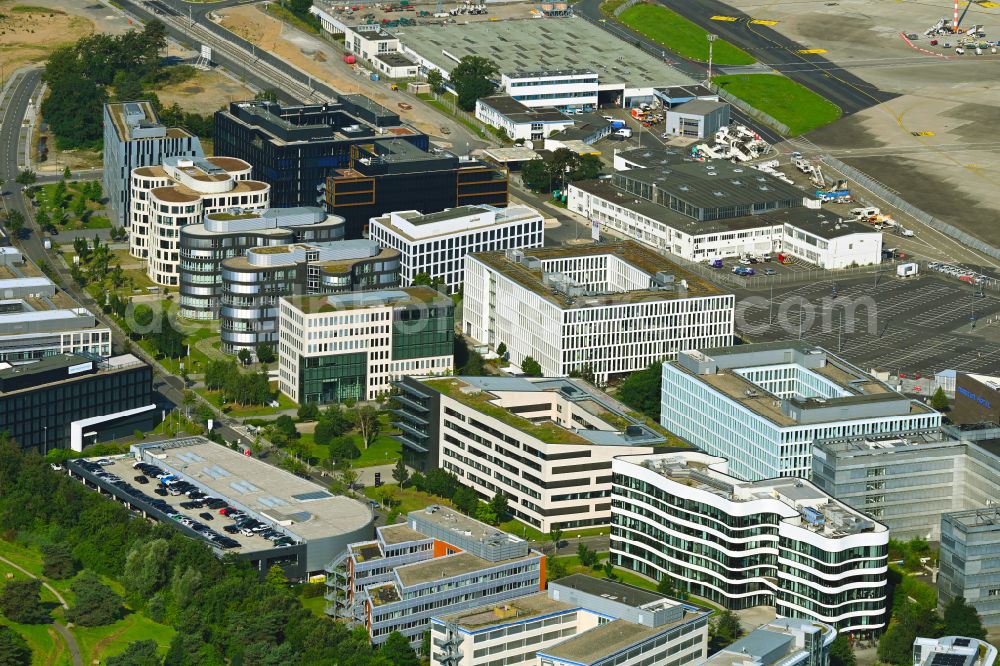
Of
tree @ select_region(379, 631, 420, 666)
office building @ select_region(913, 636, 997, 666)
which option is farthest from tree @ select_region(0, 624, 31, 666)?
office building @ select_region(913, 636, 997, 666)

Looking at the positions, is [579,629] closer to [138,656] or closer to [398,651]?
[398,651]

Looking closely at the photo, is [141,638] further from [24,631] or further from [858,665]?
[858,665]

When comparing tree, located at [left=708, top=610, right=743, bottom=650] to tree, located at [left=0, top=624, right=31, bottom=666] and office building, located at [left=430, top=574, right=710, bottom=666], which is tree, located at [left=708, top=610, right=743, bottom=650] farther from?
tree, located at [left=0, top=624, right=31, bottom=666]

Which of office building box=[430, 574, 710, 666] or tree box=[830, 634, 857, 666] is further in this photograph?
tree box=[830, 634, 857, 666]

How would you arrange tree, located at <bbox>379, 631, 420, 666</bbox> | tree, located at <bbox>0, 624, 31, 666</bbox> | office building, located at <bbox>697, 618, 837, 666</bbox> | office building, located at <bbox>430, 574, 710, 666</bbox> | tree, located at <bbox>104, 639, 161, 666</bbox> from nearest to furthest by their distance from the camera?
office building, located at <bbox>697, 618, 837, 666</bbox> → office building, located at <bbox>430, 574, 710, 666</bbox> → tree, located at <bbox>104, 639, 161, 666</bbox> → tree, located at <bbox>379, 631, 420, 666</bbox> → tree, located at <bbox>0, 624, 31, 666</bbox>

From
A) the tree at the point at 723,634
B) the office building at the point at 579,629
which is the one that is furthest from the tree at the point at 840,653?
the office building at the point at 579,629
